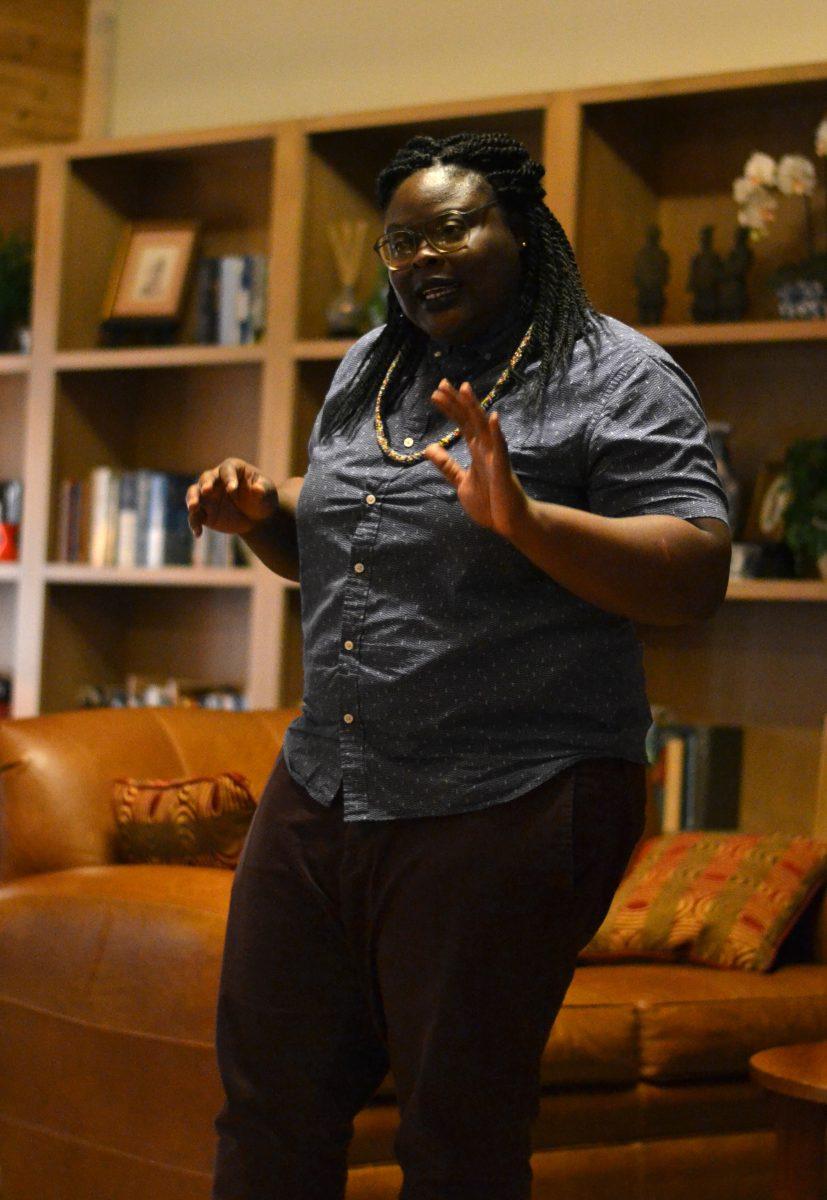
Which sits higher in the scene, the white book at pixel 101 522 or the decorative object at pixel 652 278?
the decorative object at pixel 652 278

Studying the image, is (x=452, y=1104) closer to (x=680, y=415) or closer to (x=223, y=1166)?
(x=223, y=1166)

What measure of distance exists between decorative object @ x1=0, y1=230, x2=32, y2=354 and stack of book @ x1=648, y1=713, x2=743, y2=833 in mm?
2049

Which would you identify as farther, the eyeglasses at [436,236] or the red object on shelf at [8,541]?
the red object on shelf at [8,541]

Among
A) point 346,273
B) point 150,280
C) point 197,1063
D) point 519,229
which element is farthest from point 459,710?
point 150,280

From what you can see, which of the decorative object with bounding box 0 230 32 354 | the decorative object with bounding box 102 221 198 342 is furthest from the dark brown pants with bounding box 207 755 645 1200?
the decorative object with bounding box 0 230 32 354

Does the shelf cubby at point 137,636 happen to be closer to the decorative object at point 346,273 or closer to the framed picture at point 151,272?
the framed picture at point 151,272

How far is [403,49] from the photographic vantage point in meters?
4.00

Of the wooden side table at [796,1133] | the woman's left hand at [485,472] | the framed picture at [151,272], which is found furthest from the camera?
the framed picture at [151,272]

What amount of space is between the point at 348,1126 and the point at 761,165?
249cm

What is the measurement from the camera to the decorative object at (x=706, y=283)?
3520mm

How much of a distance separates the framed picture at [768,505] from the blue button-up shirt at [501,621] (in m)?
2.06

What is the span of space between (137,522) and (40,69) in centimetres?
169

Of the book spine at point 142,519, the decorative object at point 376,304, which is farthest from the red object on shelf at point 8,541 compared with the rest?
the decorative object at point 376,304

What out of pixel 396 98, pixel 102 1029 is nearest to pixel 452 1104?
pixel 102 1029
